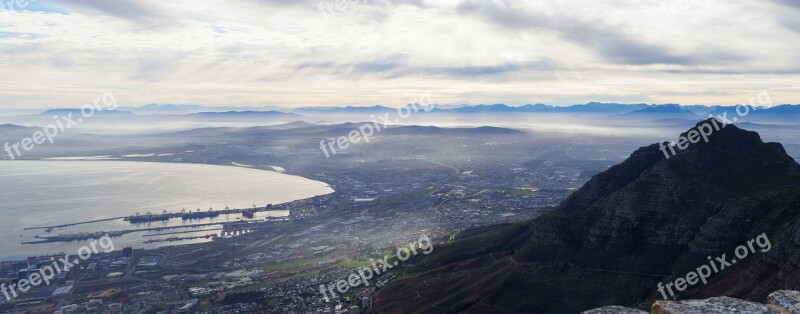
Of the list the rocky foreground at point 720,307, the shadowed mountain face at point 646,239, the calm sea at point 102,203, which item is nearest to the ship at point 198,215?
the calm sea at point 102,203

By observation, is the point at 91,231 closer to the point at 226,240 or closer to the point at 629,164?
the point at 226,240

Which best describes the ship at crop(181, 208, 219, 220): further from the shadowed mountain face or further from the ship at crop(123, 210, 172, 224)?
the shadowed mountain face

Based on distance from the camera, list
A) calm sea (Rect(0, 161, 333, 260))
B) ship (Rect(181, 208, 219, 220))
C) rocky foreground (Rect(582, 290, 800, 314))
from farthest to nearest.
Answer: ship (Rect(181, 208, 219, 220)) < calm sea (Rect(0, 161, 333, 260)) < rocky foreground (Rect(582, 290, 800, 314))

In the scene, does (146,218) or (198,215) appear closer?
(146,218)

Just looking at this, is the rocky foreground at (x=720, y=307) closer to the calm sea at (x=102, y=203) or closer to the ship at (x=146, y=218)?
the calm sea at (x=102, y=203)

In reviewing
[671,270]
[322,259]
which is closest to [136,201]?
[322,259]

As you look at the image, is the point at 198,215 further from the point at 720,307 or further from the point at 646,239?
the point at 720,307

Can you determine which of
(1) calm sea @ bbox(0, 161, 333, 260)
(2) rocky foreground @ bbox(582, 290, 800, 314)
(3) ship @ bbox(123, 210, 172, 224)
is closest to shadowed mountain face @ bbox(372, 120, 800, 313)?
(2) rocky foreground @ bbox(582, 290, 800, 314)

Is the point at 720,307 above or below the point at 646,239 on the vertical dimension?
above

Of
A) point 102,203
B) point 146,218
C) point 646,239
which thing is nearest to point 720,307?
point 646,239
